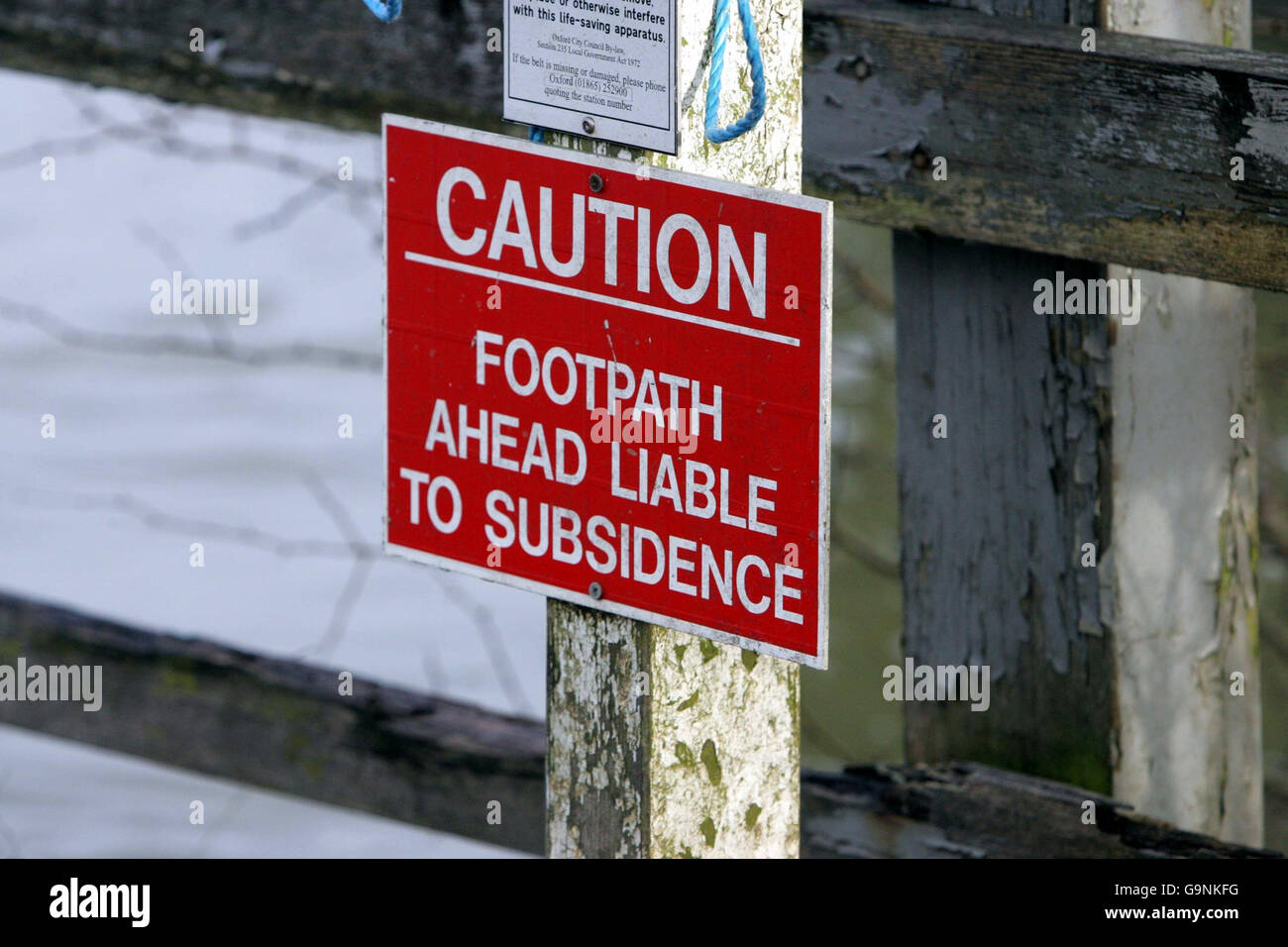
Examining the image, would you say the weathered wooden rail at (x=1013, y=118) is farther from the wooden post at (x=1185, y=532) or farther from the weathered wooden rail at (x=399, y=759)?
the weathered wooden rail at (x=399, y=759)

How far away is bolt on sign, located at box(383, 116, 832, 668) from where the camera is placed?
1.39 m

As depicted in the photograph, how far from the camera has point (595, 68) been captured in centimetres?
147

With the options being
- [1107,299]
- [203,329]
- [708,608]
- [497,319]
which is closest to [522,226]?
[497,319]

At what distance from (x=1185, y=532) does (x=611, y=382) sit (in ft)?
3.13

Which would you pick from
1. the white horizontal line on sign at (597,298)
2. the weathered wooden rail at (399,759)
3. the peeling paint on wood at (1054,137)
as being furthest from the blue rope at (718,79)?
the weathered wooden rail at (399,759)

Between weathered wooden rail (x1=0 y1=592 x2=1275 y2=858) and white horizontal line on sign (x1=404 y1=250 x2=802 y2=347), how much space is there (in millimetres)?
956

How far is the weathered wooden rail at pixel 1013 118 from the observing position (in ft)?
5.72

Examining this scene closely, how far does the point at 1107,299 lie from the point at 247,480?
5.05 meters

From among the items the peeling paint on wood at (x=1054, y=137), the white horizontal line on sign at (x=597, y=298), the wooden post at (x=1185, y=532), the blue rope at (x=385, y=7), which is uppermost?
the blue rope at (x=385, y=7)

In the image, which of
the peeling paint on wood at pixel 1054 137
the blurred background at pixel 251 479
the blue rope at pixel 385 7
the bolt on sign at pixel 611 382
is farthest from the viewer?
the blurred background at pixel 251 479

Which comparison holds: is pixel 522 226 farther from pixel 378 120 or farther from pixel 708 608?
pixel 378 120

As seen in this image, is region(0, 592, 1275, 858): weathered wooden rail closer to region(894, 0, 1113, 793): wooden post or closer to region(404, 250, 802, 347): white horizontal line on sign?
region(894, 0, 1113, 793): wooden post

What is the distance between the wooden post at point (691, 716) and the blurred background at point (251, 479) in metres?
A: 1.31

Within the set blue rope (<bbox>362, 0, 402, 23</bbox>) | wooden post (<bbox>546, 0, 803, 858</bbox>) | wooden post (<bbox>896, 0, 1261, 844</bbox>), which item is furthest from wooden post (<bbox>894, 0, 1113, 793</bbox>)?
blue rope (<bbox>362, 0, 402, 23</bbox>)
